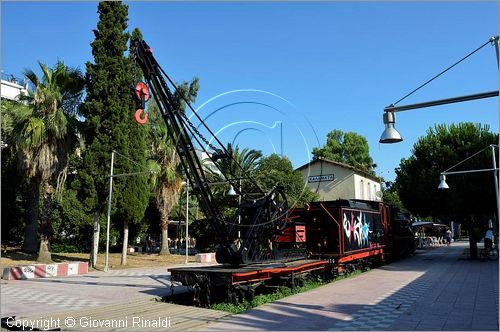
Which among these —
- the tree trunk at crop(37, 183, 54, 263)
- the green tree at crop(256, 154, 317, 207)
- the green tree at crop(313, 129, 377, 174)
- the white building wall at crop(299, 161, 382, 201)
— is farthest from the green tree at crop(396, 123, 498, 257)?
the green tree at crop(313, 129, 377, 174)

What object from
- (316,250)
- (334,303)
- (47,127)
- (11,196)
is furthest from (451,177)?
(11,196)

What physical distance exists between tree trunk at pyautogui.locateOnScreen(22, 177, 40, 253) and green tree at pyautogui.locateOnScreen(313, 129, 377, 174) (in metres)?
45.7

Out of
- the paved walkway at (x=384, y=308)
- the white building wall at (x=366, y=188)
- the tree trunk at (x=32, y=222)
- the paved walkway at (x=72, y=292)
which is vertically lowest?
the paved walkway at (x=72, y=292)

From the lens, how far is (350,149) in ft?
227

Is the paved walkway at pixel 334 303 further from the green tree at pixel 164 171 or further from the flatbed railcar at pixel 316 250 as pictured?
the green tree at pixel 164 171

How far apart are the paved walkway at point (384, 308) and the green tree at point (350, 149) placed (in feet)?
171

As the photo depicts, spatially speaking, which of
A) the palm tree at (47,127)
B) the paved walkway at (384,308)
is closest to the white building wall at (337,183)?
the palm tree at (47,127)

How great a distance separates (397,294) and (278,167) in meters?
22.2

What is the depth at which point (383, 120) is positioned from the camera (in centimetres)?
1008

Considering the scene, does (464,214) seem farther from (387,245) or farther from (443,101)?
(443,101)

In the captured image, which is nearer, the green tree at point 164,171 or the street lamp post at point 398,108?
the street lamp post at point 398,108

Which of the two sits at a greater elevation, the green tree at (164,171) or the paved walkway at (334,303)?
the green tree at (164,171)

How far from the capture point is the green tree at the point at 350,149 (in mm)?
68375

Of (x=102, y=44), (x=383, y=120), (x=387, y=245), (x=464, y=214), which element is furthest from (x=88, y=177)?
(x=464, y=214)
